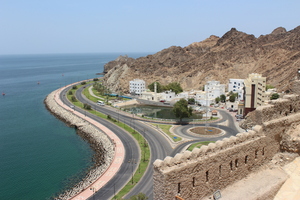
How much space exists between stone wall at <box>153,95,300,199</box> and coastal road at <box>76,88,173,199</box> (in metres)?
26.0

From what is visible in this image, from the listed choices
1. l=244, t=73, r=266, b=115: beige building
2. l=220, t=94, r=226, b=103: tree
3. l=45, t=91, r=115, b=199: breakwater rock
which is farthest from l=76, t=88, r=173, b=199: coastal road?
l=220, t=94, r=226, b=103: tree

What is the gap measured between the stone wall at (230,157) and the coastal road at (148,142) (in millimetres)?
25982

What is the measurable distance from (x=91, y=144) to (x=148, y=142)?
16102mm

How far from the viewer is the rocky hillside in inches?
5231

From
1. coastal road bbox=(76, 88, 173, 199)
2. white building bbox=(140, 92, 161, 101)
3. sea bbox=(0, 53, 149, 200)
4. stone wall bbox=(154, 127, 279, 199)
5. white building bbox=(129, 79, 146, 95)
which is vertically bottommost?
sea bbox=(0, 53, 149, 200)

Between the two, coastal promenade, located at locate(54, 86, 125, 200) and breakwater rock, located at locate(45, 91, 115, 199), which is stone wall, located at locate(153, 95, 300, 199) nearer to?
coastal promenade, located at locate(54, 86, 125, 200)

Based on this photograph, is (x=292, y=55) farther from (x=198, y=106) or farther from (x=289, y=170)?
(x=289, y=170)

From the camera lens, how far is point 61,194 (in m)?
41.4

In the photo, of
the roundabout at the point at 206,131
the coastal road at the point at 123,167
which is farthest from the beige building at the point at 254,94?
the coastal road at the point at 123,167

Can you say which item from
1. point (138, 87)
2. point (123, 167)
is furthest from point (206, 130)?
point (138, 87)

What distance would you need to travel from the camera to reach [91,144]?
65.5 m

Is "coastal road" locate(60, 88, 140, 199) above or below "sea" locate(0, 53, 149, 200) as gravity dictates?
above

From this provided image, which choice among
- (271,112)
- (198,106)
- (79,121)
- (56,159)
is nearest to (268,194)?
(271,112)

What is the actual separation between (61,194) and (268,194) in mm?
37055
